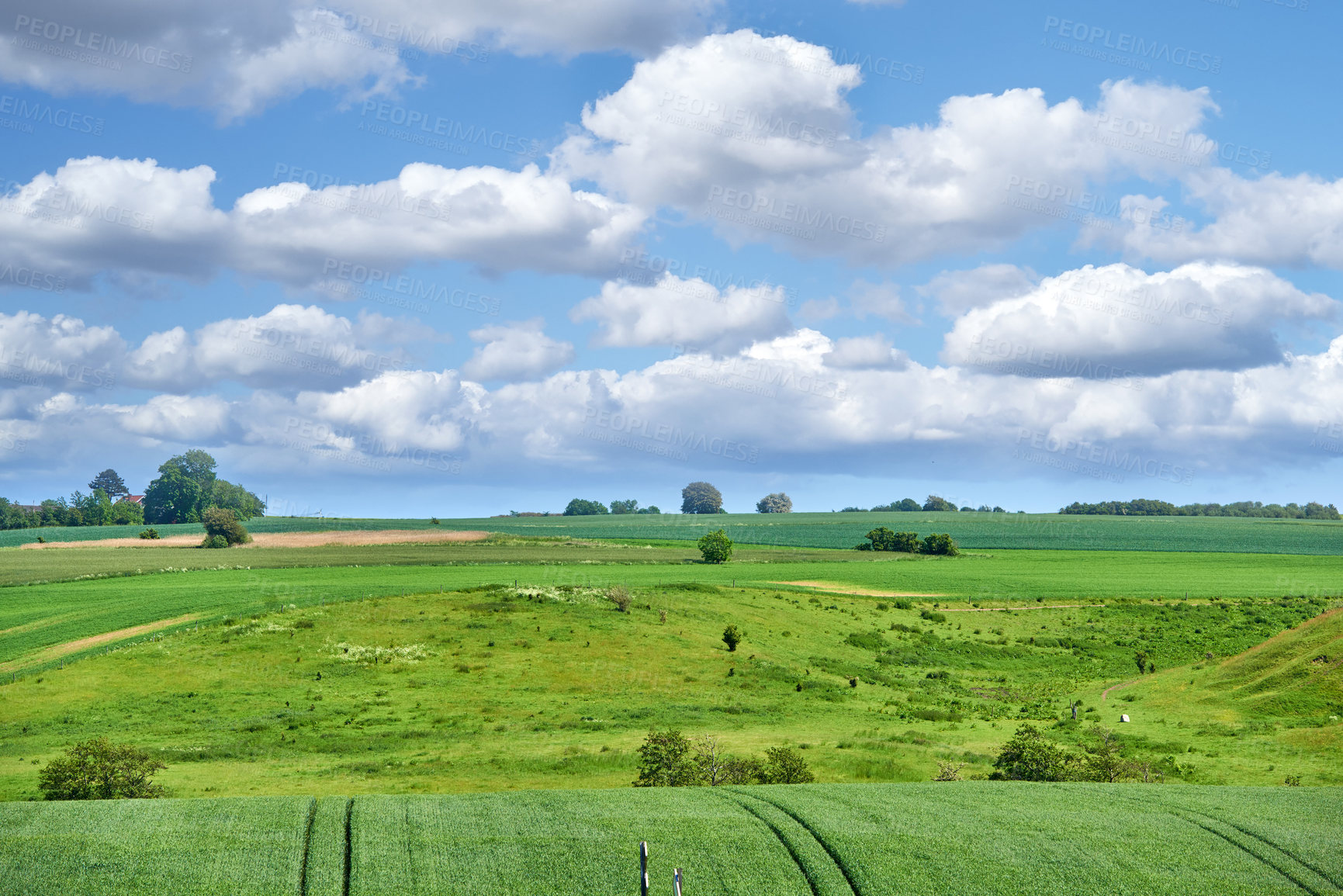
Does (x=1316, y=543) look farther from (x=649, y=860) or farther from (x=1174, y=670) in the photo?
(x=649, y=860)

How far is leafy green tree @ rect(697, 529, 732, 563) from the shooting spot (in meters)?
134

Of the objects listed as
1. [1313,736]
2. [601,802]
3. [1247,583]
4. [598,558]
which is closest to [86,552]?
[598,558]

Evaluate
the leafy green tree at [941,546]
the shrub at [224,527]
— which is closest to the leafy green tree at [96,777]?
the shrub at [224,527]

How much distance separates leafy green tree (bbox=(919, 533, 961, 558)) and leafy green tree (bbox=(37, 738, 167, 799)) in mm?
143175

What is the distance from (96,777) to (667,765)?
22.2 m

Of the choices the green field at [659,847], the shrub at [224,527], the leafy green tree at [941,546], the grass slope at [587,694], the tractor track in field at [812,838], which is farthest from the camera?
the leafy green tree at [941,546]

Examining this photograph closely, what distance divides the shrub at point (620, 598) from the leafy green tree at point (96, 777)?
46660 millimetres

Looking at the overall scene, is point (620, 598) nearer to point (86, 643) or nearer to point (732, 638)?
point (732, 638)

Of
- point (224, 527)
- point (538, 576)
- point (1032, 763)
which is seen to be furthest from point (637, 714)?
point (224, 527)

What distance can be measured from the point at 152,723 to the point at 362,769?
15999 mm

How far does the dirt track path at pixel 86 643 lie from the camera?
6506 cm

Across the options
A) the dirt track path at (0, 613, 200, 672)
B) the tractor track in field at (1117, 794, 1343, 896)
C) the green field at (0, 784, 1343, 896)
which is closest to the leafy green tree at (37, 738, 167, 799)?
the green field at (0, 784, 1343, 896)

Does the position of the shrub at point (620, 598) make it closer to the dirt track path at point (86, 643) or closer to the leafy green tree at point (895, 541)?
the dirt track path at point (86, 643)

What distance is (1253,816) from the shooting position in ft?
91.7
